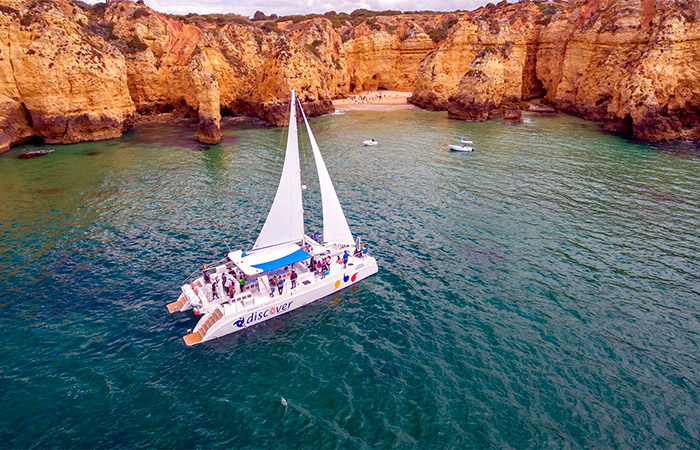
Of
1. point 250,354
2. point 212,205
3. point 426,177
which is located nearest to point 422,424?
point 250,354

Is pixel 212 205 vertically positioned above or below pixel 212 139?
below

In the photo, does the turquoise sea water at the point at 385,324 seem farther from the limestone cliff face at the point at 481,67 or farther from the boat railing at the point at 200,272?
the limestone cliff face at the point at 481,67

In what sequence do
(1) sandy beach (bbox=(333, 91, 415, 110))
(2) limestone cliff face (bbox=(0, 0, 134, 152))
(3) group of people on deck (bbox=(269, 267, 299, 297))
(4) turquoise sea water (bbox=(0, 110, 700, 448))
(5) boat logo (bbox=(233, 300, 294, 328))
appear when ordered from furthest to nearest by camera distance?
(1) sandy beach (bbox=(333, 91, 415, 110)) < (2) limestone cliff face (bbox=(0, 0, 134, 152)) < (3) group of people on deck (bbox=(269, 267, 299, 297)) < (5) boat logo (bbox=(233, 300, 294, 328)) < (4) turquoise sea water (bbox=(0, 110, 700, 448))

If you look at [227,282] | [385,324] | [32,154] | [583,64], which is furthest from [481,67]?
[32,154]

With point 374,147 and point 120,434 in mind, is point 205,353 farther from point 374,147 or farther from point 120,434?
point 374,147

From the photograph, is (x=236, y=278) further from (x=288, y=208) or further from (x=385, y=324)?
(x=385, y=324)

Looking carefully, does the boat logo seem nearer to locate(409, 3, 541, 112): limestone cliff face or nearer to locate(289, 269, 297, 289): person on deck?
locate(289, 269, 297, 289): person on deck

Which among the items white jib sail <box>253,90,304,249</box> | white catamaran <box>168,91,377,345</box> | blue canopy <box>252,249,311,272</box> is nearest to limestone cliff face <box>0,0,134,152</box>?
white catamaran <box>168,91,377,345</box>
